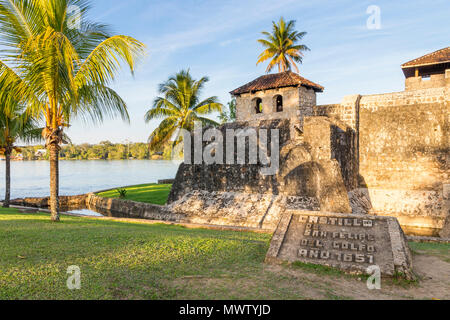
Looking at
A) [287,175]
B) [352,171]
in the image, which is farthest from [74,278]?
[352,171]

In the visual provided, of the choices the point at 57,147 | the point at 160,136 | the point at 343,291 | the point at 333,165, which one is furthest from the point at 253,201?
the point at 160,136

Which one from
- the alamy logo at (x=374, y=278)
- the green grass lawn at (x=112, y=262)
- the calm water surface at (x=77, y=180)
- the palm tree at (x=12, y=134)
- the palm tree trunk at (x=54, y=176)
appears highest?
the palm tree at (x=12, y=134)

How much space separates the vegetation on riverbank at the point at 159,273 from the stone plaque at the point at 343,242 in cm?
29

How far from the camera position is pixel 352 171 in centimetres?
1421

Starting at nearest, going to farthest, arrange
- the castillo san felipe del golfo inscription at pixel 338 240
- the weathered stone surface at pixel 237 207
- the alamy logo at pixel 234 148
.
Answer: the castillo san felipe del golfo inscription at pixel 338 240 < the weathered stone surface at pixel 237 207 < the alamy logo at pixel 234 148

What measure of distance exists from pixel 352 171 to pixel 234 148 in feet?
17.0

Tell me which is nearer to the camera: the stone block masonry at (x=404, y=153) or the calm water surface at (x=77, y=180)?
the stone block masonry at (x=404, y=153)

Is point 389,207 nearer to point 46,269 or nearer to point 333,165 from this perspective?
point 333,165

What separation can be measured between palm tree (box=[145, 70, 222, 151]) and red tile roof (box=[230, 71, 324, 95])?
392 cm

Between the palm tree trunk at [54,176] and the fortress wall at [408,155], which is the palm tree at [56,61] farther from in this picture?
the fortress wall at [408,155]

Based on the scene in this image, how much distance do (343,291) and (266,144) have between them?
10.2 meters

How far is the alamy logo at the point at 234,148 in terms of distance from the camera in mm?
13667

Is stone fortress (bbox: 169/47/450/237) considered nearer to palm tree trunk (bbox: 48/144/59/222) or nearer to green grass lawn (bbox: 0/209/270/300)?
palm tree trunk (bbox: 48/144/59/222)

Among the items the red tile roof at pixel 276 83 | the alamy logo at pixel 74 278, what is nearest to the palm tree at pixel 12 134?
the red tile roof at pixel 276 83
